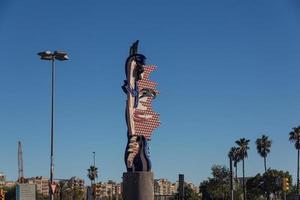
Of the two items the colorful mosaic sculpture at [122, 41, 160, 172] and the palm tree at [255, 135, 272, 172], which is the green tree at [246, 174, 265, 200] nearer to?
the palm tree at [255, 135, 272, 172]

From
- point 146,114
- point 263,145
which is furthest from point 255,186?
point 146,114

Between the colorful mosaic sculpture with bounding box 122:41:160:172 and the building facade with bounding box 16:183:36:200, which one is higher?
the colorful mosaic sculpture with bounding box 122:41:160:172

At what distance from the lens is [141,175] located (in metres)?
33.9

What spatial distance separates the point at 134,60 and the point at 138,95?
7.05 feet

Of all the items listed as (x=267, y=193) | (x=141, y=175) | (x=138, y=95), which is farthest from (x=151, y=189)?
(x=267, y=193)

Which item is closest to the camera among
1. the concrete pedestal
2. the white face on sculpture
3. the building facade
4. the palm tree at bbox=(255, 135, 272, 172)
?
the building facade

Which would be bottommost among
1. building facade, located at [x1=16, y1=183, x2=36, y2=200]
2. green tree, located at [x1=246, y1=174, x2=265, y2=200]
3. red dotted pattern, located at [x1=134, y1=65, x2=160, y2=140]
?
green tree, located at [x1=246, y1=174, x2=265, y2=200]

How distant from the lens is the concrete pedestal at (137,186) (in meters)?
33.8

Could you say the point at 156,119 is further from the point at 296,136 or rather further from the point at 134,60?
the point at 296,136

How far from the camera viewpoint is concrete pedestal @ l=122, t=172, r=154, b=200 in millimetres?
33844

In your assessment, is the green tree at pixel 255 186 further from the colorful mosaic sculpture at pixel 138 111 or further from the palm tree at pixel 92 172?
the colorful mosaic sculpture at pixel 138 111

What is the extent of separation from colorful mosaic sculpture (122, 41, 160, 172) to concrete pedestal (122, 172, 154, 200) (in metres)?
0.56

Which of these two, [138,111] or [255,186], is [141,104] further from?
[255,186]

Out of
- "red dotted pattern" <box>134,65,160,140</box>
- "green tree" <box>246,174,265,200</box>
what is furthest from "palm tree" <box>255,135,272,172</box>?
"red dotted pattern" <box>134,65,160,140</box>
